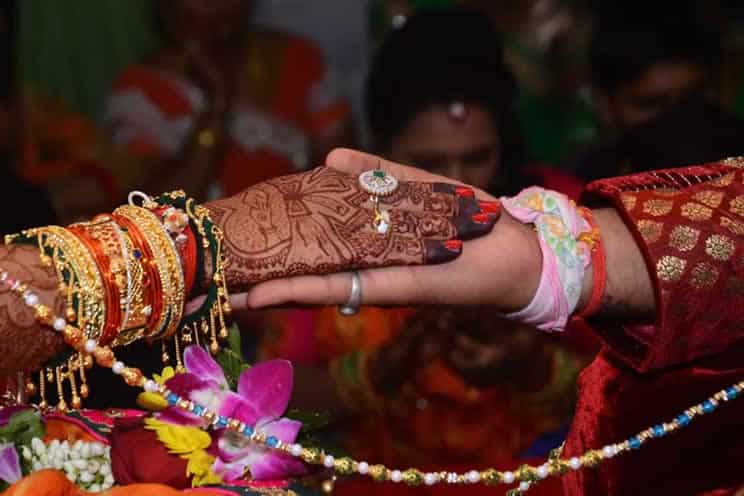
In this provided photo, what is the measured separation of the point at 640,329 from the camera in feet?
4.06

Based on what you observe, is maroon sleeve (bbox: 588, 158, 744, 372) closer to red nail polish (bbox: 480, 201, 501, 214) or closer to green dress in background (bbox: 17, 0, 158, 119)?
red nail polish (bbox: 480, 201, 501, 214)

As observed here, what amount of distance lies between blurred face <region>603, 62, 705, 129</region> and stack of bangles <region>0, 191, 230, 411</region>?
78.6 inches

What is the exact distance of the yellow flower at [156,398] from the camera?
111 centimetres

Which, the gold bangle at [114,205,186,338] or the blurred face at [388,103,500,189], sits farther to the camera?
the blurred face at [388,103,500,189]

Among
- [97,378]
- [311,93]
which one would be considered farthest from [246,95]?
[97,378]

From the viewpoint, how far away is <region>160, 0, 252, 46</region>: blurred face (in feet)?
10.6

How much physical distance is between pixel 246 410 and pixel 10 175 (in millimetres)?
1583

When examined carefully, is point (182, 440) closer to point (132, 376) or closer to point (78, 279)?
point (132, 376)

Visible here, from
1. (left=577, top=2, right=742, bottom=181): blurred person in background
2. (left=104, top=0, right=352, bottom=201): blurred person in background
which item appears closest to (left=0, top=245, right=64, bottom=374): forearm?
(left=577, top=2, right=742, bottom=181): blurred person in background

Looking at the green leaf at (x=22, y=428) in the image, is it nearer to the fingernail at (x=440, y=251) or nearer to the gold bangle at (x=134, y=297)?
the gold bangle at (x=134, y=297)

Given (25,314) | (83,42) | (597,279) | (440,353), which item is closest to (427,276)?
(597,279)

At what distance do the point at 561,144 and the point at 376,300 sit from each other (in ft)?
10.1

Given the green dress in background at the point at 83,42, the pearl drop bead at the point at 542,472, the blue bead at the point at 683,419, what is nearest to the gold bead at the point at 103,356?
the pearl drop bead at the point at 542,472

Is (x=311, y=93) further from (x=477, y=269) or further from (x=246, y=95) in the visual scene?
(x=477, y=269)
